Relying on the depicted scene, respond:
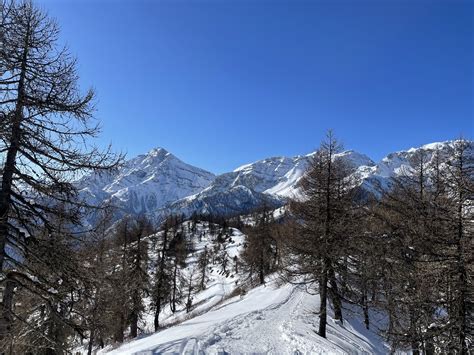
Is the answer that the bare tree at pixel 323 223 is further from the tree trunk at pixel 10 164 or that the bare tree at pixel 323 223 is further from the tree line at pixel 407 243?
the tree trunk at pixel 10 164

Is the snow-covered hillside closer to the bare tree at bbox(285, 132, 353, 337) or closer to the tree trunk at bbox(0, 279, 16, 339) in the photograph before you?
the bare tree at bbox(285, 132, 353, 337)

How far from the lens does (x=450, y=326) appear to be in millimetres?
11398

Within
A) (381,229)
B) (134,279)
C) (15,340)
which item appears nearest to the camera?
(15,340)

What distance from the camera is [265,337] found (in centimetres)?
1552

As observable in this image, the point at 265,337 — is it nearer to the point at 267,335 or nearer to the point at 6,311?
the point at 267,335

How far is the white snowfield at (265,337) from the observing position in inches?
512

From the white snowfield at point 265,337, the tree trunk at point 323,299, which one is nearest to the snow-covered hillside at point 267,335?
the white snowfield at point 265,337

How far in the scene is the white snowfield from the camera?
13000 mm

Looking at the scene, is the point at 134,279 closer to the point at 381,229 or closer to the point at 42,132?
the point at 381,229

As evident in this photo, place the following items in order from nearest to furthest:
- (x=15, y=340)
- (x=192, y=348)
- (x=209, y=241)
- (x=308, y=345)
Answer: (x=15, y=340)
(x=192, y=348)
(x=308, y=345)
(x=209, y=241)

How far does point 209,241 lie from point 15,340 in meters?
113

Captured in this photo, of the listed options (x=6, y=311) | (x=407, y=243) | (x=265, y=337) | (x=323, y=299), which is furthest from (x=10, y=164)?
(x=407, y=243)

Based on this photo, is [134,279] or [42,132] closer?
[42,132]

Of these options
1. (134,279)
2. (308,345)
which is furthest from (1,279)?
(134,279)
